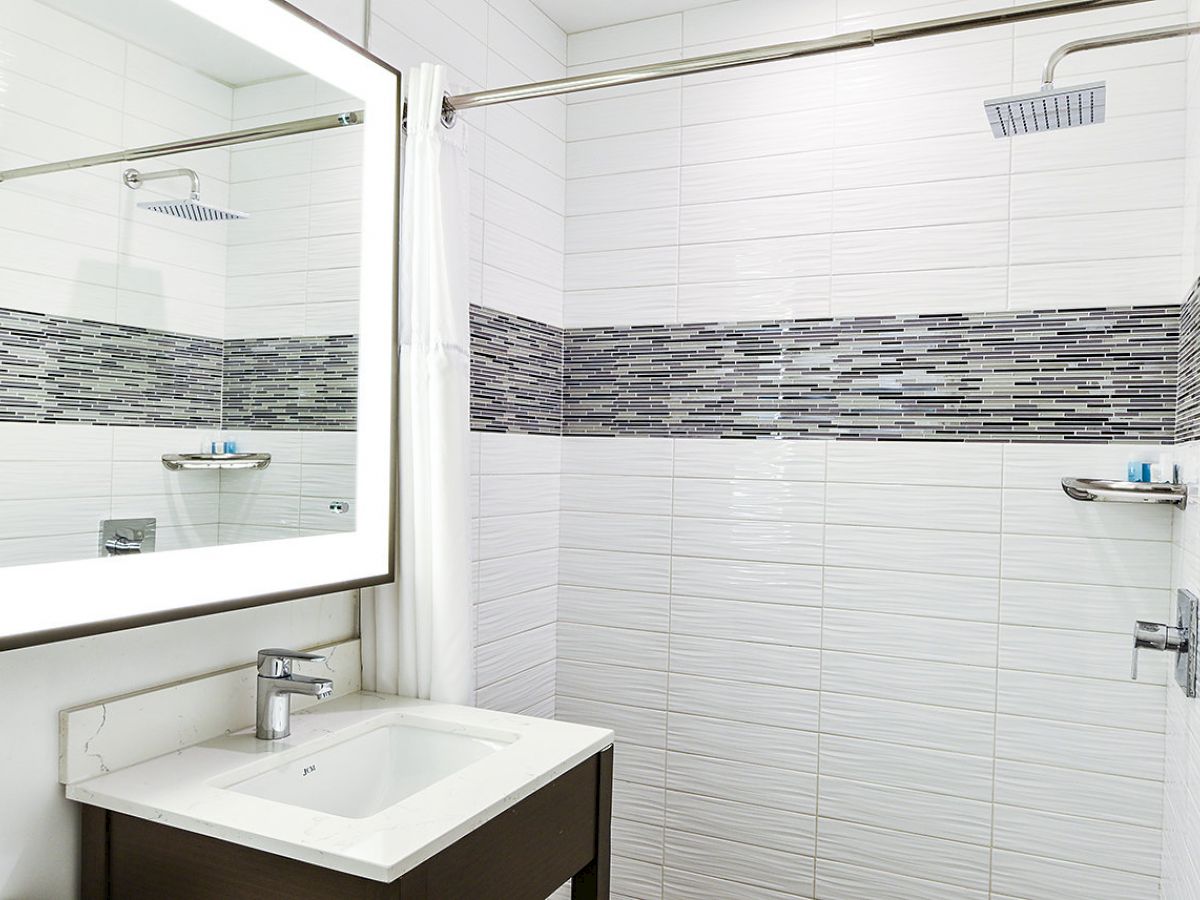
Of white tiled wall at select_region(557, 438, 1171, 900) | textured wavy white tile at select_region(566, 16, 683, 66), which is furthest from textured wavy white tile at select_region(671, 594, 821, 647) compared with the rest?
textured wavy white tile at select_region(566, 16, 683, 66)

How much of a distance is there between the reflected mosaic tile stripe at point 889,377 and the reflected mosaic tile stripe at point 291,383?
1.04m

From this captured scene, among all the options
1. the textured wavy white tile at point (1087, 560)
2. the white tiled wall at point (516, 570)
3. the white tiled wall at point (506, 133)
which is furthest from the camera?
the white tiled wall at point (516, 570)

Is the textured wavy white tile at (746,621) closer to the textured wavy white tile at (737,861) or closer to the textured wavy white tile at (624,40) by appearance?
the textured wavy white tile at (737,861)

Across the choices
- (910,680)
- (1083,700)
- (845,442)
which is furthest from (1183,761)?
(845,442)

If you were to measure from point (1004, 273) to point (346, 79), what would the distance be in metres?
1.66

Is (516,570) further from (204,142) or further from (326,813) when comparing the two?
(204,142)

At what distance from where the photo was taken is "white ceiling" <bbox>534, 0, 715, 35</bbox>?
8.93ft

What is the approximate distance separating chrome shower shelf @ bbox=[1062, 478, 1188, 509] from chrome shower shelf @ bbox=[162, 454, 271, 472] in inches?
69.8

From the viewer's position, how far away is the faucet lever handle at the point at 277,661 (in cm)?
172

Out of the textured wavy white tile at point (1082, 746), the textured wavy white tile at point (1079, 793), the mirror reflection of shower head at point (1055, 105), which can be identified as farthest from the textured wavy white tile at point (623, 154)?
the textured wavy white tile at point (1079, 793)

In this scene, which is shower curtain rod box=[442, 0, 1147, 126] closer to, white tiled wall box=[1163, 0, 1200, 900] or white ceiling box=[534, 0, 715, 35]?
white tiled wall box=[1163, 0, 1200, 900]

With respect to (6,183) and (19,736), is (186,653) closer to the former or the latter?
(19,736)

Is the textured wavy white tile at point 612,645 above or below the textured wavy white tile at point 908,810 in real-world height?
above

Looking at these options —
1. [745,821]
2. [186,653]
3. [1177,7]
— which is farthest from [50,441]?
[1177,7]
